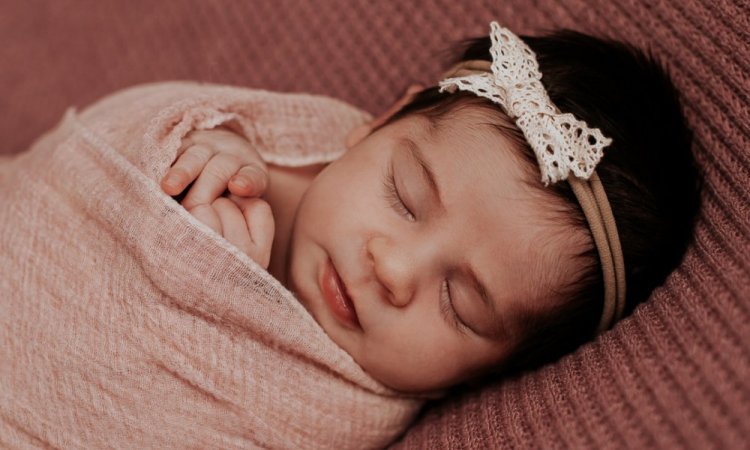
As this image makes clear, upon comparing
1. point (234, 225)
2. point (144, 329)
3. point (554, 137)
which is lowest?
point (144, 329)

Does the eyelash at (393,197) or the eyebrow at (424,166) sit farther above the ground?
the eyebrow at (424,166)

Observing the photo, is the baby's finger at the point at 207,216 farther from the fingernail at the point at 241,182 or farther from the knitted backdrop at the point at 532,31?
the knitted backdrop at the point at 532,31

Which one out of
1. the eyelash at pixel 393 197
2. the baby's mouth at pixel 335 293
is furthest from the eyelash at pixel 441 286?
the baby's mouth at pixel 335 293

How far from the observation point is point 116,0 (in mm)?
1674

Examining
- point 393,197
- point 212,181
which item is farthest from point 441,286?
point 212,181

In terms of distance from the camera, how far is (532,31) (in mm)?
1313

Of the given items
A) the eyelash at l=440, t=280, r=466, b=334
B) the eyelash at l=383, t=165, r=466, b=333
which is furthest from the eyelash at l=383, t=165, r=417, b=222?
the eyelash at l=440, t=280, r=466, b=334

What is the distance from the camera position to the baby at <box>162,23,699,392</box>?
3.13 feet

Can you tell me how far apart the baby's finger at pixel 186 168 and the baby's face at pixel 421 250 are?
16cm

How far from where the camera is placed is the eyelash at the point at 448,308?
0.99 m

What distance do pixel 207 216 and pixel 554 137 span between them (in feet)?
1.55

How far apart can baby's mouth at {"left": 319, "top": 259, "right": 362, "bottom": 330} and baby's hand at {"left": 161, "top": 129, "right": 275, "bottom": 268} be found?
85mm

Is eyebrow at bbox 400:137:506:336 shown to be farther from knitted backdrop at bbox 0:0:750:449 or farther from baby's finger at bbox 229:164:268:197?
baby's finger at bbox 229:164:268:197

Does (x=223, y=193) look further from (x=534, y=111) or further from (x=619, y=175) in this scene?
(x=619, y=175)
